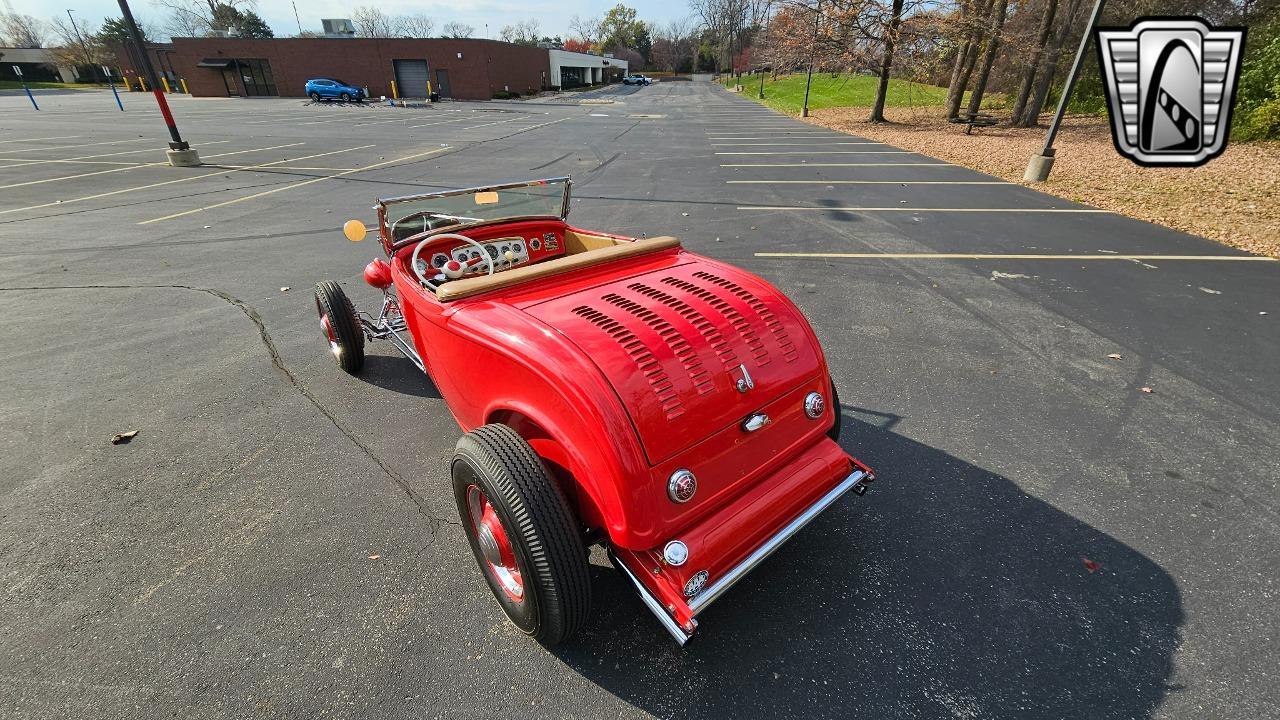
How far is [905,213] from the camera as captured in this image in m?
8.89

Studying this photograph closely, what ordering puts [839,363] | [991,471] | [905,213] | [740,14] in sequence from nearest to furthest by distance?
[991,471] < [839,363] < [905,213] < [740,14]

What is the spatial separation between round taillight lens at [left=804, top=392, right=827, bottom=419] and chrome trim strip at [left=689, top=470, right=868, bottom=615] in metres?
0.33

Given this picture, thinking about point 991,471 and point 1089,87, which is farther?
point 1089,87

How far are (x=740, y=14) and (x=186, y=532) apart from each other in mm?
107389

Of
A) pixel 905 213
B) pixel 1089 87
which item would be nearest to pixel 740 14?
pixel 1089 87

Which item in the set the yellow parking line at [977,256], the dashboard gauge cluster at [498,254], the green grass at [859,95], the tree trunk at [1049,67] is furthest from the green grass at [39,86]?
the tree trunk at [1049,67]

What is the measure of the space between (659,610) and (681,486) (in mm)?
435

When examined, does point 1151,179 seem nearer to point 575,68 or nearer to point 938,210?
point 938,210

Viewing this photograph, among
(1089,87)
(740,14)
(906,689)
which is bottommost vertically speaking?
(906,689)

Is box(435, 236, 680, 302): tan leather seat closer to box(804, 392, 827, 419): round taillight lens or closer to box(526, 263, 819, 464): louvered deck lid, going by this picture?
box(526, 263, 819, 464): louvered deck lid

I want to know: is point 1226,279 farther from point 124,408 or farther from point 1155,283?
point 124,408

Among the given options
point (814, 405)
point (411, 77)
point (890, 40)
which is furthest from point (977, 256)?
point (411, 77)

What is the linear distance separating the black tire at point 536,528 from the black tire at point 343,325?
252 cm

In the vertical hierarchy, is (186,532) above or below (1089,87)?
below
